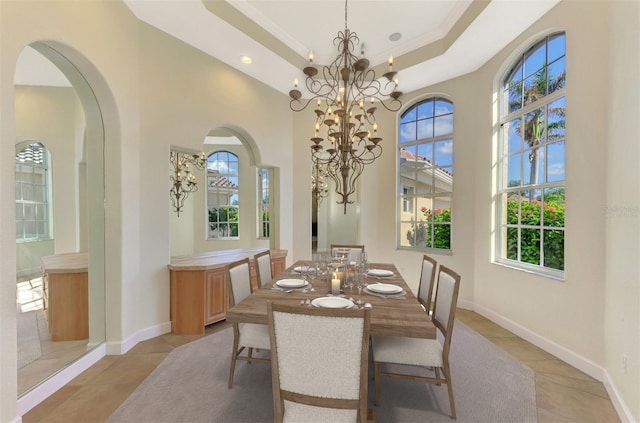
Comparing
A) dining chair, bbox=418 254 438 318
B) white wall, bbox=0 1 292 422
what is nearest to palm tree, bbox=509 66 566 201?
dining chair, bbox=418 254 438 318

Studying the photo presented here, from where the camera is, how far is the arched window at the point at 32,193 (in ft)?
6.63

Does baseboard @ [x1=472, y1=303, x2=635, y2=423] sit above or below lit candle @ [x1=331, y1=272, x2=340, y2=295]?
below

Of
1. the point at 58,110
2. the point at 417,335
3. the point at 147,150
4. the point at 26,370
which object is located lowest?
the point at 26,370

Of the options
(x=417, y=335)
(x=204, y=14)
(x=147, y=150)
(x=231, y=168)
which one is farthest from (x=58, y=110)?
(x=231, y=168)

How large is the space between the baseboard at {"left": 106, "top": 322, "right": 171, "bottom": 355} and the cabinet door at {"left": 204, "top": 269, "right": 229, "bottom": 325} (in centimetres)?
45

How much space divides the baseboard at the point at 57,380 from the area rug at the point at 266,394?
1.99 ft

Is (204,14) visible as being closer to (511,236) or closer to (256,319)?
(256,319)

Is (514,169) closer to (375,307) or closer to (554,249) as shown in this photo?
(554,249)

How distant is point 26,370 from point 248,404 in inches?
65.0

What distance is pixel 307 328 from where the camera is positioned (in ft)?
4.00

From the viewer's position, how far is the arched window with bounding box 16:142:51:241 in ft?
6.63

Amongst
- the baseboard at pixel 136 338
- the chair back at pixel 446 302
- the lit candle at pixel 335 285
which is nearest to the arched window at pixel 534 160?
the chair back at pixel 446 302

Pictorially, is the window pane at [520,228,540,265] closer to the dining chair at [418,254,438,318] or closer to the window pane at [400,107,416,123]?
the dining chair at [418,254,438,318]

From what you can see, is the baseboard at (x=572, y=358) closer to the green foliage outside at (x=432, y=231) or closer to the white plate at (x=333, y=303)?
the green foliage outside at (x=432, y=231)
